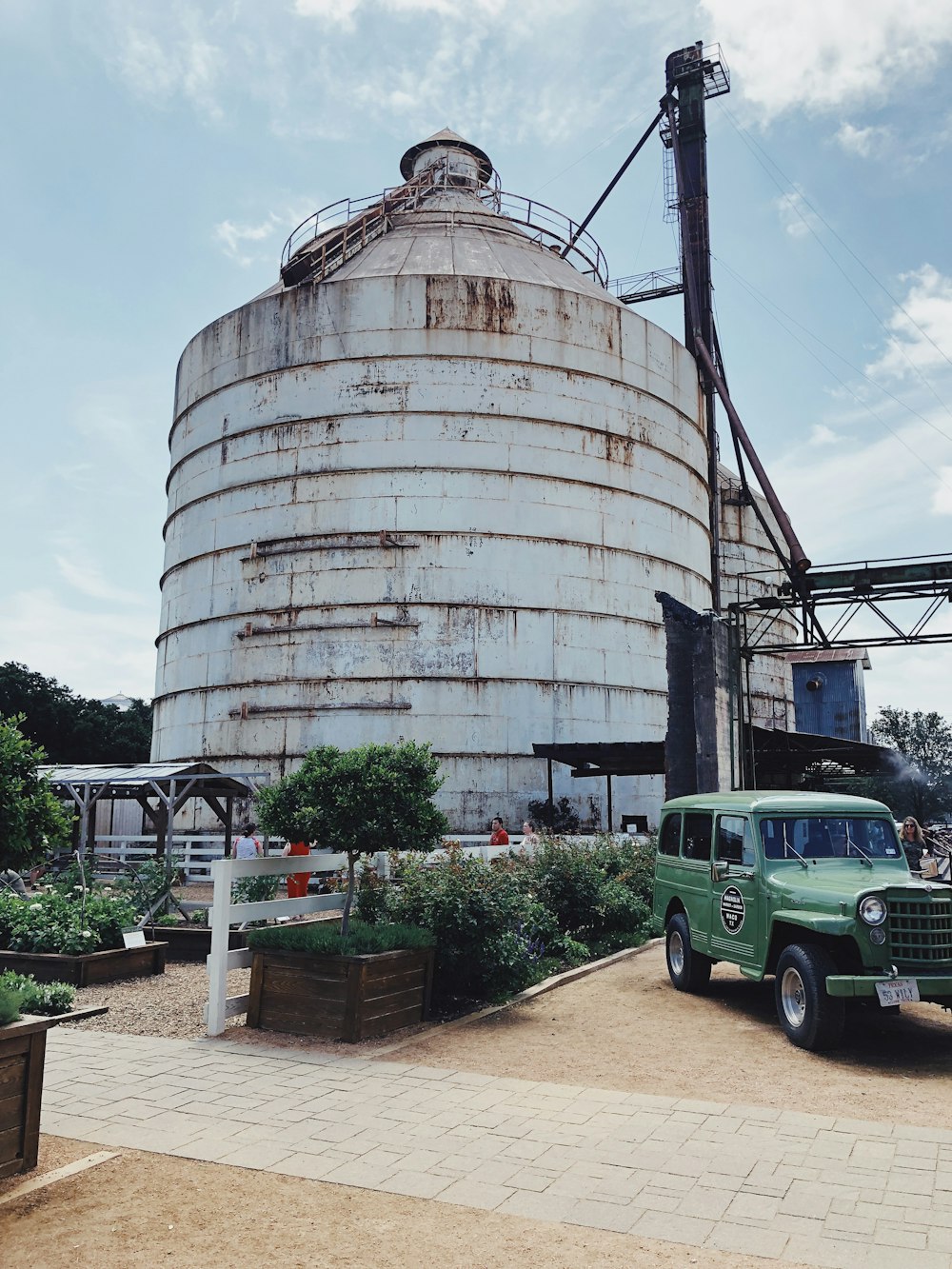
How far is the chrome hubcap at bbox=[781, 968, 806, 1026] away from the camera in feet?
25.5

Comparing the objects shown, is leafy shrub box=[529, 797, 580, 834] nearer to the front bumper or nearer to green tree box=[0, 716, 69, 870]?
the front bumper

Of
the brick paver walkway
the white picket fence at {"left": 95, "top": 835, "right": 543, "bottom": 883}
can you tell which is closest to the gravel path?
the brick paver walkway

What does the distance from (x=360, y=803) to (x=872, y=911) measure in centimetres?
452

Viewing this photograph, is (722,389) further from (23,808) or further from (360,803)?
(23,808)

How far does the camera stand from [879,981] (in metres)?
7.20

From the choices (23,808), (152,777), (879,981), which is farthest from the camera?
(152,777)

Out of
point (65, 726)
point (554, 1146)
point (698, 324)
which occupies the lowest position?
point (554, 1146)

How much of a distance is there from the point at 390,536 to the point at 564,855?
14030 millimetres

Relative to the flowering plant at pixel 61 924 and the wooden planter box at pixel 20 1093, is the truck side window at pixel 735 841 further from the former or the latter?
the flowering plant at pixel 61 924

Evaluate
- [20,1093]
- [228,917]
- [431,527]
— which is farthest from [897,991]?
[431,527]

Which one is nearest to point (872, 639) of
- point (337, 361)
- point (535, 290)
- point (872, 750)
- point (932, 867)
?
point (872, 750)

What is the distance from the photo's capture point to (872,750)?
27.0 meters

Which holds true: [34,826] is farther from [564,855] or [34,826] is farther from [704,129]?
[704,129]

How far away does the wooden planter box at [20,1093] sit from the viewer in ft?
15.1
